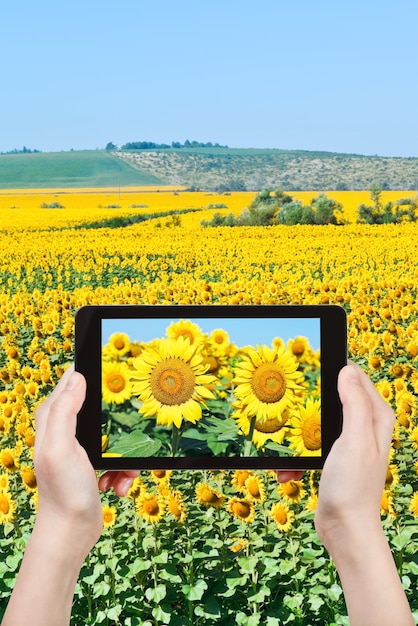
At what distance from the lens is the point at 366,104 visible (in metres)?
4.50

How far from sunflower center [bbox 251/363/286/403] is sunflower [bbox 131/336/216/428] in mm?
62

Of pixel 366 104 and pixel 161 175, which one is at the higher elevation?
pixel 366 104

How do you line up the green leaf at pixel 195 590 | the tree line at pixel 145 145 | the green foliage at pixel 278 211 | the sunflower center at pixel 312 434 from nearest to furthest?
the sunflower center at pixel 312 434
the green leaf at pixel 195 590
the tree line at pixel 145 145
the green foliage at pixel 278 211

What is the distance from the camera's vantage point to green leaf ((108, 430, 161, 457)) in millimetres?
849

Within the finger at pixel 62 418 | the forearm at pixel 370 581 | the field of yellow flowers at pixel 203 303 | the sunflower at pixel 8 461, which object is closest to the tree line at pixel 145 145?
the field of yellow flowers at pixel 203 303

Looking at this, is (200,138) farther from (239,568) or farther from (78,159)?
(239,568)

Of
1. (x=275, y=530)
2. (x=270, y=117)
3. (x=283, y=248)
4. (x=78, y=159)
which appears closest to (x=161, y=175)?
(x=78, y=159)

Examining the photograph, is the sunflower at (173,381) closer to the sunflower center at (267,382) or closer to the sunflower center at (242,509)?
the sunflower center at (267,382)

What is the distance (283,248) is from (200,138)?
74 cm

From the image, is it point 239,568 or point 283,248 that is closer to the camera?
point 239,568

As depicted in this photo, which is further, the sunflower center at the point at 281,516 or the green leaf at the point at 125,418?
the sunflower center at the point at 281,516

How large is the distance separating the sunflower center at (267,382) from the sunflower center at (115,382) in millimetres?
216

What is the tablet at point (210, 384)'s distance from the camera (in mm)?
789

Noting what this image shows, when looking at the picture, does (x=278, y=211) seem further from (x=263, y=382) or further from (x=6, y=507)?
(x=263, y=382)
